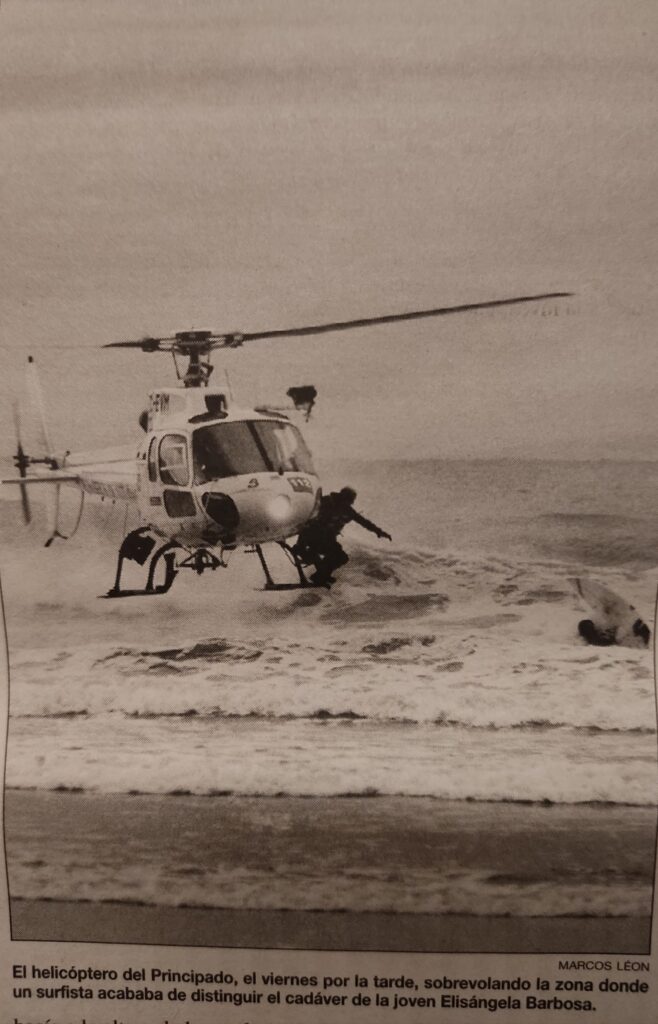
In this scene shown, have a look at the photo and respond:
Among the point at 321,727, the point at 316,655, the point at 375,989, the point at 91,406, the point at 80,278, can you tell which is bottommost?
the point at 375,989

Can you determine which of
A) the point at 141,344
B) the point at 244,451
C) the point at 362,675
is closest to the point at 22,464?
the point at 141,344

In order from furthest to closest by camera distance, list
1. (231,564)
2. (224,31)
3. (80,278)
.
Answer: (231,564)
(80,278)
(224,31)

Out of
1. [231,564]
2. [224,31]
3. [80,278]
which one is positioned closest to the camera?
[224,31]

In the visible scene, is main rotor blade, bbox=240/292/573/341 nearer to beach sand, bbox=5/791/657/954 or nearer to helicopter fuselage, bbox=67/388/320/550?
helicopter fuselage, bbox=67/388/320/550

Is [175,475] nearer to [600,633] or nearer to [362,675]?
[362,675]

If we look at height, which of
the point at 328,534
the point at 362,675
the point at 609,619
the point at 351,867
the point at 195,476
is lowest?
the point at 351,867

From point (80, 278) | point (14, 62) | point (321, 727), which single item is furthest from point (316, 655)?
point (14, 62)

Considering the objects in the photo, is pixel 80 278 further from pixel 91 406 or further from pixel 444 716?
pixel 444 716

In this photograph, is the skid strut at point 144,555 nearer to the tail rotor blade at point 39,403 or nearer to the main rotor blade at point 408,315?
the tail rotor blade at point 39,403
